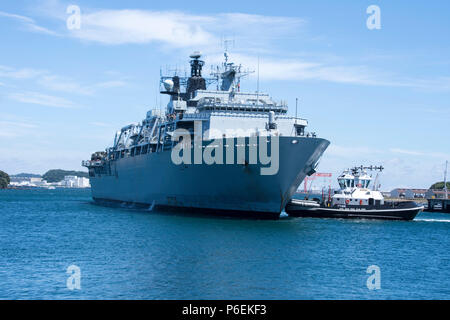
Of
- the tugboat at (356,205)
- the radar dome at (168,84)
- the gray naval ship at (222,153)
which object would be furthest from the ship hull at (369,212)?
the radar dome at (168,84)

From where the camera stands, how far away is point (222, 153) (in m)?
41.2

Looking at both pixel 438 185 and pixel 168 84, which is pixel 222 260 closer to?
pixel 168 84

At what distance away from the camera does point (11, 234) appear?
3684 cm

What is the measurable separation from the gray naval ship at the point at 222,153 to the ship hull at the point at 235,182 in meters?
0.08

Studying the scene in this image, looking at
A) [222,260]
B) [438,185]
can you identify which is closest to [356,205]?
[222,260]

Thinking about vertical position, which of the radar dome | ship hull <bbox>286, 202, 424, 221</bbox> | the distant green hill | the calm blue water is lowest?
the calm blue water

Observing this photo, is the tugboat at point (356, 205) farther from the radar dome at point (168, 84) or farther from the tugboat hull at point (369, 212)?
the radar dome at point (168, 84)

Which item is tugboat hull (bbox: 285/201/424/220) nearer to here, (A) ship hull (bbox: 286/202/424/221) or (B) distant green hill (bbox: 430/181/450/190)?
(A) ship hull (bbox: 286/202/424/221)

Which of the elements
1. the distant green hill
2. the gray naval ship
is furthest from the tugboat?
the distant green hill

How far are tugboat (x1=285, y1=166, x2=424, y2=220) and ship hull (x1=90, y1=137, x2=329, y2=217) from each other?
4906 millimetres

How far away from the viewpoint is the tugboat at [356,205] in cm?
4747

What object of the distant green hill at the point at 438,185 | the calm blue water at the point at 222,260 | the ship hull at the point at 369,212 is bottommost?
the calm blue water at the point at 222,260

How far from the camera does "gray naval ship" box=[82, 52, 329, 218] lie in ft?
131

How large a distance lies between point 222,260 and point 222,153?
53.8ft
